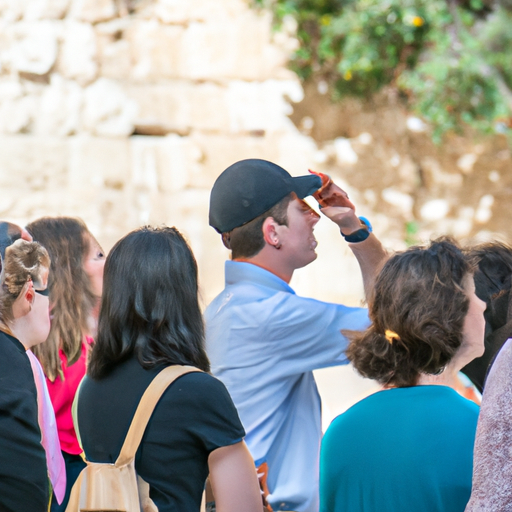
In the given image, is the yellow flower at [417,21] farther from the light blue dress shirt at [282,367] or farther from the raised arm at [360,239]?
the light blue dress shirt at [282,367]

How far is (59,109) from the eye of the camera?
6996mm

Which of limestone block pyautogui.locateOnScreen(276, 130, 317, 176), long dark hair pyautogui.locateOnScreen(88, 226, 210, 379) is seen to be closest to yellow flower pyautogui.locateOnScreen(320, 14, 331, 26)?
limestone block pyautogui.locateOnScreen(276, 130, 317, 176)

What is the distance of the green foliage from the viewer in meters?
6.37

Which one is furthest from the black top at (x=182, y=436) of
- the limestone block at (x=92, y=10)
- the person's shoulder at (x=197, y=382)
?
the limestone block at (x=92, y=10)

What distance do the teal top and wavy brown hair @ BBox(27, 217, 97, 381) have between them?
3.59 feet

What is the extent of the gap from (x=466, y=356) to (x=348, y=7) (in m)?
5.88

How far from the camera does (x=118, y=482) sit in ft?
4.12

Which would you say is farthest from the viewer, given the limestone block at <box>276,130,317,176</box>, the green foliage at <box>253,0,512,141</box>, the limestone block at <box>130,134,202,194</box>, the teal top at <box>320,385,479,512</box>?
the limestone block at <box>276,130,317,176</box>

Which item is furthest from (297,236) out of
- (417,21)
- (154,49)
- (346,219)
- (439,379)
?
(154,49)

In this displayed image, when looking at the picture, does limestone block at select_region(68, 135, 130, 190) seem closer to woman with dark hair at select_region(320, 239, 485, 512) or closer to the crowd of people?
the crowd of people

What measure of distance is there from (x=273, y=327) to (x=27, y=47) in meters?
6.09

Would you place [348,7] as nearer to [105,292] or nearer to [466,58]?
[466,58]

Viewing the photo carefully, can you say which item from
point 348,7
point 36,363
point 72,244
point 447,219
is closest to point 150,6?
point 348,7

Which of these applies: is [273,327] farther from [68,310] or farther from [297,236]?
[68,310]
